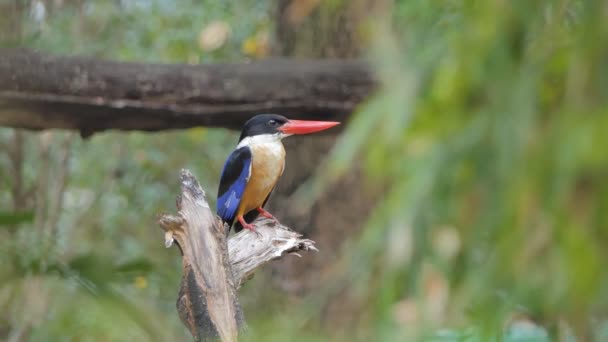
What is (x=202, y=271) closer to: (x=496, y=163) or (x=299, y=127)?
(x=496, y=163)

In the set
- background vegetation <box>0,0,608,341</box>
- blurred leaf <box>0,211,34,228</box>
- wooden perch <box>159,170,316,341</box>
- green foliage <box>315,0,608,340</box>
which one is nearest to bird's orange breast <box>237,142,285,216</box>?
wooden perch <box>159,170,316,341</box>

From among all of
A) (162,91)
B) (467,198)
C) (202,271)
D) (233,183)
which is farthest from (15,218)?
(162,91)

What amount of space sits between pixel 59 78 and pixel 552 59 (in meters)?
2.89

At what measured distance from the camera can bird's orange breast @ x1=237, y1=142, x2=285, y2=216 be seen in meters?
3.92

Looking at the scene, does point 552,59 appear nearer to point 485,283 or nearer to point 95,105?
point 485,283

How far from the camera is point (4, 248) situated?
1.37 meters

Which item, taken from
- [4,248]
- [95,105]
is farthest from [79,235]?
[4,248]

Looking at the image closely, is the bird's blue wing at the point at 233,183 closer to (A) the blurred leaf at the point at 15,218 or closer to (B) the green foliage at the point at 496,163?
(B) the green foliage at the point at 496,163

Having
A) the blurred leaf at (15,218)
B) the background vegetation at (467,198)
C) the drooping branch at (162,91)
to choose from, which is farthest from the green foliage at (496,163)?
the drooping branch at (162,91)

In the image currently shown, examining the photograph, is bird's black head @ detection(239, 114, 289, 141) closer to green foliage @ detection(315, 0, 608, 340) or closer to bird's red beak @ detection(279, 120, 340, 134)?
bird's red beak @ detection(279, 120, 340, 134)

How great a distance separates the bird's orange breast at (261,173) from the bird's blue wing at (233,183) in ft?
0.10

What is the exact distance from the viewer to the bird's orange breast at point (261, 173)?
392 cm

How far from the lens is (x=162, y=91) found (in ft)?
13.0

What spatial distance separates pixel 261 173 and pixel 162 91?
0.54 m
